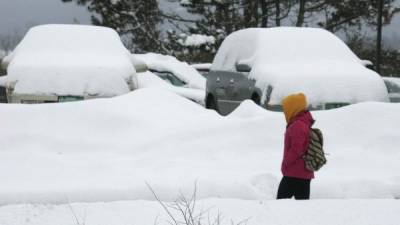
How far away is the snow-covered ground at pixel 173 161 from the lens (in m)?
3.79

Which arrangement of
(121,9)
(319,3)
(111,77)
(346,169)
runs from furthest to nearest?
(121,9)
(319,3)
(111,77)
(346,169)

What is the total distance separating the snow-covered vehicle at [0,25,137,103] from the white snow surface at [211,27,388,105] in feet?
6.12

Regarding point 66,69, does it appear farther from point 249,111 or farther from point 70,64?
point 249,111

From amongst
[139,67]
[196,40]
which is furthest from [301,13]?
[139,67]

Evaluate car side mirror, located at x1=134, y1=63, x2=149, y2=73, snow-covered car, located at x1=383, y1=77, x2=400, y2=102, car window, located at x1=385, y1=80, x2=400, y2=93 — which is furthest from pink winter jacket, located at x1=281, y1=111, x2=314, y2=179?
car window, located at x1=385, y1=80, x2=400, y2=93

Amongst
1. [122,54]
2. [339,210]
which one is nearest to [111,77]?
[122,54]

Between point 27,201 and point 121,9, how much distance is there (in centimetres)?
2957

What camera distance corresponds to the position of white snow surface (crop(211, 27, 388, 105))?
311 inches

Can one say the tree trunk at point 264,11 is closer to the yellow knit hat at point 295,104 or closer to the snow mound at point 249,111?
the snow mound at point 249,111

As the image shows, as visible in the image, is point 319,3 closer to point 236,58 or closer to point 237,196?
point 236,58

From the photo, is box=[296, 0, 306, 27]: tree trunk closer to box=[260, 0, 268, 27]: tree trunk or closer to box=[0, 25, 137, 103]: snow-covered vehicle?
box=[260, 0, 268, 27]: tree trunk

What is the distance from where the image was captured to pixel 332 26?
3200cm

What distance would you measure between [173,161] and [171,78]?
27.1 ft

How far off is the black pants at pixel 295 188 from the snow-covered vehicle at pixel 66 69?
4.15 metres
